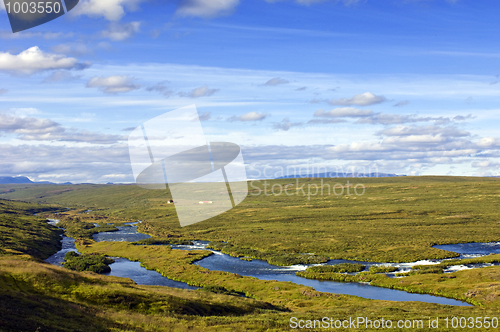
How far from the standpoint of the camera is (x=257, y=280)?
179ft

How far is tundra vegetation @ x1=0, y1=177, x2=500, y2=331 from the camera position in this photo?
25375mm

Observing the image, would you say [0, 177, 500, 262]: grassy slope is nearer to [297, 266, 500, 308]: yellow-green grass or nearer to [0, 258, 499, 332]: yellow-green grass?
[297, 266, 500, 308]: yellow-green grass

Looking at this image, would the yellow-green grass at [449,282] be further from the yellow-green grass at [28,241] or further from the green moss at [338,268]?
the yellow-green grass at [28,241]

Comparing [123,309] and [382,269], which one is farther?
[382,269]

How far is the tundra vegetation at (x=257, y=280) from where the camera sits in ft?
83.3

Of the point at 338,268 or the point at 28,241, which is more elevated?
the point at 28,241

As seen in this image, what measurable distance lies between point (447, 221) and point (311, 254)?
63.4 metres

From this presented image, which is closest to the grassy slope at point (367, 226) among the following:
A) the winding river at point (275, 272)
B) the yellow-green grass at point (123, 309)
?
the winding river at point (275, 272)

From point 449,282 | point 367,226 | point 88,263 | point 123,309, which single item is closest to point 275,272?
point 449,282

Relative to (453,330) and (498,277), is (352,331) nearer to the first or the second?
(453,330)

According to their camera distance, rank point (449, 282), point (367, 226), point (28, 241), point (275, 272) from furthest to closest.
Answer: point (367, 226) < point (28, 241) < point (275, 272) < point (449, 282)

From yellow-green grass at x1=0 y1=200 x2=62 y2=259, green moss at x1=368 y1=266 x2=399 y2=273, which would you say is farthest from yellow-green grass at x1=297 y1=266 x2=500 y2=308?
yellow-green grass at x1=0 y1=200 x2=62 y2=259

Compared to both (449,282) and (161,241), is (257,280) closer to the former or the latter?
(449,282)

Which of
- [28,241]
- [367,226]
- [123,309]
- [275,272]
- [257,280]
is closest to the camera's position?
[123,309]
